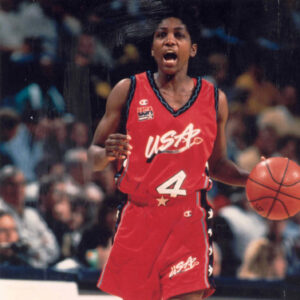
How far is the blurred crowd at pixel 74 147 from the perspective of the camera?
14.7 ft

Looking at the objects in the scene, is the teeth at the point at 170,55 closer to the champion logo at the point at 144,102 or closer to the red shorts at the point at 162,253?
the champion logo at the point at 144,102

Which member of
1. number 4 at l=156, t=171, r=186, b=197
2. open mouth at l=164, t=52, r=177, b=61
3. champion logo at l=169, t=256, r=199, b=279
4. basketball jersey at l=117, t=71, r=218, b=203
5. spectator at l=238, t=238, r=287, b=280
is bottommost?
spectator at l=238, t=238, r=287, b=280

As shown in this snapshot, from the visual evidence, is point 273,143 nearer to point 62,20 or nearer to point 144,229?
point 62,20

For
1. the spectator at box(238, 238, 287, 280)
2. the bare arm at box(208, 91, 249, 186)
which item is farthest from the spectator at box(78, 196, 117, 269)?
the bare arm at box(208, 91, 249, 186)

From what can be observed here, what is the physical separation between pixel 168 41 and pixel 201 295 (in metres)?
1.21

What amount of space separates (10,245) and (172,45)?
2.83 meters

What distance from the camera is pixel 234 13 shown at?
434 cm

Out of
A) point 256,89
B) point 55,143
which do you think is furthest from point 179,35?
point 55,143

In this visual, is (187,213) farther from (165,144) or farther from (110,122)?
(110,122)

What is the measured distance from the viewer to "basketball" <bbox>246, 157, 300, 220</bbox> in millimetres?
2678

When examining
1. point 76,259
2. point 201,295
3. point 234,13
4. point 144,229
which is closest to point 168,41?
point 144,229

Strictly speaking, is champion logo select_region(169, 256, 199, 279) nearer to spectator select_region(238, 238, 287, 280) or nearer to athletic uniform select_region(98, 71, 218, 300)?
athletic uniform select_region(98, 71, 218, 300)

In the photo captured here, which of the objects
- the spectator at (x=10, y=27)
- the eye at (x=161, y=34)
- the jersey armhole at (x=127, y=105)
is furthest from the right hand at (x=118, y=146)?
the spectator at (x=10, y=27)

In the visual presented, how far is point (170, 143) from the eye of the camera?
259cm
